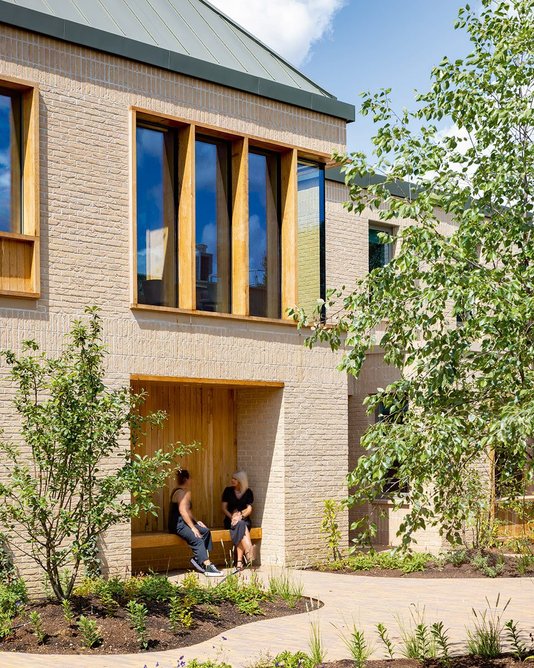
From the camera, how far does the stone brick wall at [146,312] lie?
1437 cm

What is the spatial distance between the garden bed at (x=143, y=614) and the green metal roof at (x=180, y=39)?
7415 millimetres

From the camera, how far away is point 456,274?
7.79m

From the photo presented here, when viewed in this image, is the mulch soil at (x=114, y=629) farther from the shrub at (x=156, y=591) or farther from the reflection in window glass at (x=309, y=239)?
the reflection in window glass at (x=309, y=239)

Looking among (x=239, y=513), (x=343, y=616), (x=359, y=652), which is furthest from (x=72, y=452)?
(x=239, y=513)

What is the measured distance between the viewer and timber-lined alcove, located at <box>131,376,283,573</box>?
1650 cm

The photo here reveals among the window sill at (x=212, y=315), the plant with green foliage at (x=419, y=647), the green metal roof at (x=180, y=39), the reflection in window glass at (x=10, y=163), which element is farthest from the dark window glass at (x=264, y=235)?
the plant with green foliage at (x=419, y=647)

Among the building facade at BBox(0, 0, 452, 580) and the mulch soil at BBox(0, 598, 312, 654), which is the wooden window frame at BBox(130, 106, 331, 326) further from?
the mulch soil at BBox(0, 598, 312, 654)

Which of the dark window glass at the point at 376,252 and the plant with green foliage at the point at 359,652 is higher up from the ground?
the dark window glass at the point at 376,252

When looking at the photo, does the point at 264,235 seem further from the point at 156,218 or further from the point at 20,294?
the point at 20,294

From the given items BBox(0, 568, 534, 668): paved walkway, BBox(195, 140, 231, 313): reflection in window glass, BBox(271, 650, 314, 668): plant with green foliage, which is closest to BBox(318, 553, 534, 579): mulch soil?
BBox(0, 568, 534, 668): paved walkway

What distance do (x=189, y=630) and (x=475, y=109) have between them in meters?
5.96

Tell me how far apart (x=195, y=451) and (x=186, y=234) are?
144 inches

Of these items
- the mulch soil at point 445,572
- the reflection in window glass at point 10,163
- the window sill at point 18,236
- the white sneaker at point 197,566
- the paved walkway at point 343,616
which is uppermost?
the reflection in window glass at point 10,163

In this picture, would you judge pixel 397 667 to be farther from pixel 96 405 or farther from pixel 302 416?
pixel 302 416
